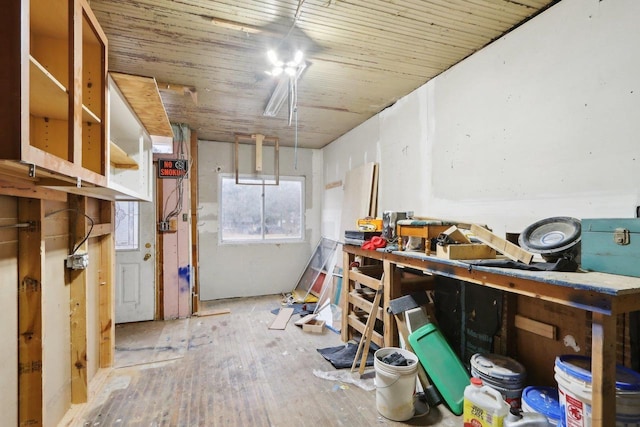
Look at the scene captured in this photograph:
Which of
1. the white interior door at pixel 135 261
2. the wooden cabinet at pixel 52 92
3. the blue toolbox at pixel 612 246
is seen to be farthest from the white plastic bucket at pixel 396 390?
the white interior door at pixel 135 261

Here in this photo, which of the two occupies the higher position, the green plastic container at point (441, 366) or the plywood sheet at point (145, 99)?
the plywood sheet at point (145, 99)

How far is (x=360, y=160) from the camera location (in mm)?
4141

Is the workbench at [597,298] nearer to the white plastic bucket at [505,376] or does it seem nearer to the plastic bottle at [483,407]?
the plastic bottle at [483,407]

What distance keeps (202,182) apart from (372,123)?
2.75m

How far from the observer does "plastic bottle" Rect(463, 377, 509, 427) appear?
1600 millimetres

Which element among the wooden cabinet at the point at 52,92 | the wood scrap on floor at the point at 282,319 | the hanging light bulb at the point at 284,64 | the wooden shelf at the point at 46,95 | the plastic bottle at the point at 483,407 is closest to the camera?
the wooden cabinet at the point at 52,92

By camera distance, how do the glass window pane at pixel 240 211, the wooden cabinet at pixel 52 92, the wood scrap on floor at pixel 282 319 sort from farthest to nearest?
1. the glass window pane at pixel 240 211
2. the wood scrap on floor at pixel 282 319
3. the wooden cabinet at pixel 52 92

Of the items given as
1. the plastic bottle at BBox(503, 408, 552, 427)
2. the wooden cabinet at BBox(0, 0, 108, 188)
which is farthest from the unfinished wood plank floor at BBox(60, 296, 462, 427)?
the wooden cabinet at BBox(0, 0, 108, 188)

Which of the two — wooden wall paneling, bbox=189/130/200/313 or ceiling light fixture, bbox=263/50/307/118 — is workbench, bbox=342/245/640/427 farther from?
wooden wall paneling, bbox=189/130/200/313

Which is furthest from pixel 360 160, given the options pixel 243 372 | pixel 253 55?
pixel 243 372

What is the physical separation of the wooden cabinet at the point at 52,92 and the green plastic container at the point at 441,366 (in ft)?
7.29

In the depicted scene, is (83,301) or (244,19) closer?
(244,19)

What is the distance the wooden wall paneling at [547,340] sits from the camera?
1.73 metres

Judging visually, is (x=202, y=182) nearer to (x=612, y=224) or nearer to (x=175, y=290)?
(x=175, y=290)
